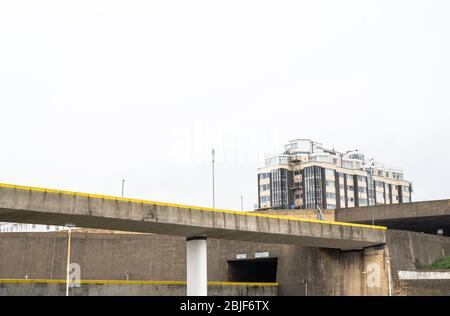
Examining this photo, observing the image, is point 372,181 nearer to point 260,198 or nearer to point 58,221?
point 260,198

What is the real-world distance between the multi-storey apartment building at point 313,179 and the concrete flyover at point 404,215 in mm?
58062

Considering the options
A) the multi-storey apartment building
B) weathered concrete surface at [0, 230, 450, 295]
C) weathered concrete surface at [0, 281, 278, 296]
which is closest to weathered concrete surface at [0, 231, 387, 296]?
weathered concrete surface at [0, 230, 450, 295]

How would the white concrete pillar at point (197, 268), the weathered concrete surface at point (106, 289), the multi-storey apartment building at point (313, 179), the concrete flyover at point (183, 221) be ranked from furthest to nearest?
1. the multi-storey apartment building at point (313, 179)
2. the weathered concrete surface at point (106, 289)
3. the white concrete pillar at point (197, 268)
4. the concrete flyover at point (183, 221)

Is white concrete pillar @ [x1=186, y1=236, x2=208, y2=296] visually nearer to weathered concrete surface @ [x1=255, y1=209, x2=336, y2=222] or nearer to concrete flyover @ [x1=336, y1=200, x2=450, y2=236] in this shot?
weathered concrete surface @ [x1=255, y1=209, x2=336, y2=222]

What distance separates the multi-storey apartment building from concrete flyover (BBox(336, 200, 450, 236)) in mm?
58062

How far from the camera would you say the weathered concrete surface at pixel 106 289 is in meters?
47.4

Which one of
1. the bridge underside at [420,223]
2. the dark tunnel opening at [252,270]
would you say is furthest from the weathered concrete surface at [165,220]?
the bridge underside at [420,223]

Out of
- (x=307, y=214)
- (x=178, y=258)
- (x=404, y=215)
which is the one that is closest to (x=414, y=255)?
(x=404, y=215)

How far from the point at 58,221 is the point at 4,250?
89.8 ft

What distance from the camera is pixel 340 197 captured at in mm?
136000

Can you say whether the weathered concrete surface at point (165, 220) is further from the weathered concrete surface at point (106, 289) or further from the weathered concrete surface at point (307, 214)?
the weathered concrete surface at point (307, 214)

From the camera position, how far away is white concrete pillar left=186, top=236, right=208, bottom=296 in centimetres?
4503

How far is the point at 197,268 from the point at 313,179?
297ft

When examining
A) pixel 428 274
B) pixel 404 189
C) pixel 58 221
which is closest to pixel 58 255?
pixel 58 221
